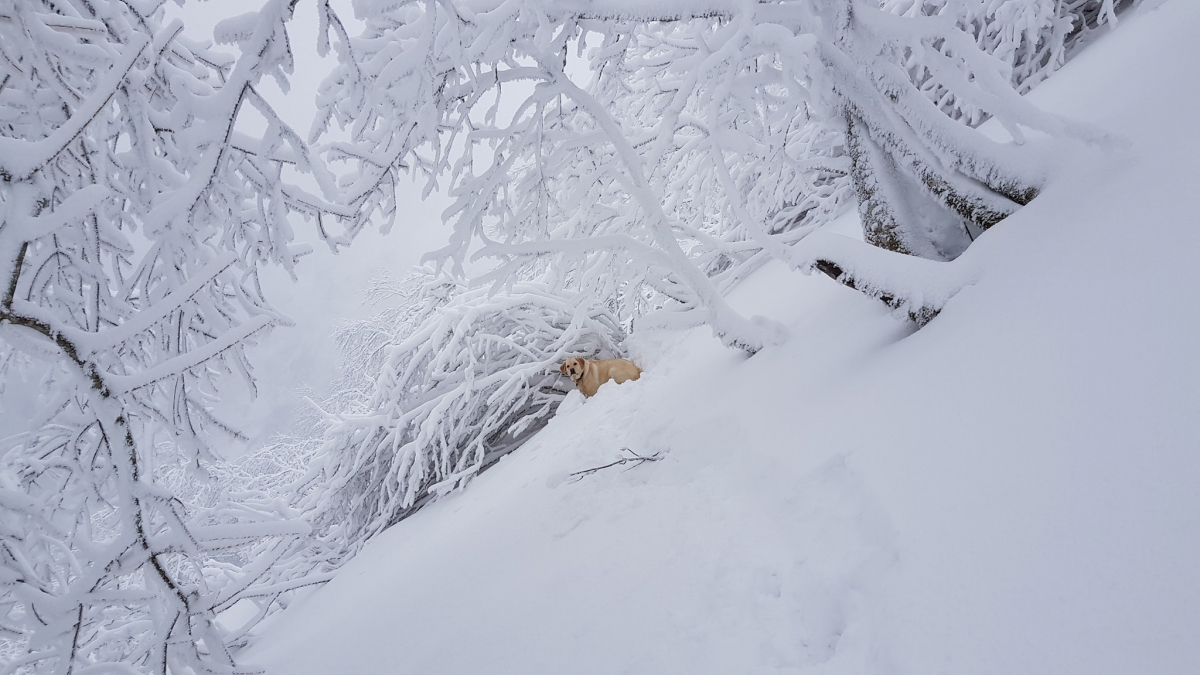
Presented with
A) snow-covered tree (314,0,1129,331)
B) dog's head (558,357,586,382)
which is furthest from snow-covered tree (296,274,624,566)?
snow-covered tree (314,0,1129,331)

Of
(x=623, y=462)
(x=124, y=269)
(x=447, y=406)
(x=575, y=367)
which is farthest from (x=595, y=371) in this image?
(x=124, y=269)

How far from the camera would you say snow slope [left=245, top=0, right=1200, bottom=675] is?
81 centimetres

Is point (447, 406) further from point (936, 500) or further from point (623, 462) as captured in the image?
point (936, 500)

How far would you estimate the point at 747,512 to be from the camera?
157 cm

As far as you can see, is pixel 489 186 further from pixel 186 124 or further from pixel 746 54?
pixel 746 54

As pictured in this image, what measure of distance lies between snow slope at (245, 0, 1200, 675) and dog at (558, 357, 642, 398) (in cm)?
158

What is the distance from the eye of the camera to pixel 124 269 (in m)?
2.20

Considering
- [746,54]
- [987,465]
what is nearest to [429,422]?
[746,54]

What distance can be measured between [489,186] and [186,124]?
1.06 meters

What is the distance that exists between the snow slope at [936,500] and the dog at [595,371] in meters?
1.58

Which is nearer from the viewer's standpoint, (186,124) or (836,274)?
(186,124)

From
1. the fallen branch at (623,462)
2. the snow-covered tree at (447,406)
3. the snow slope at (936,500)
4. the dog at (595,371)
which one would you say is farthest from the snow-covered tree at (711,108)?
the snow-covered tree at (447,406)

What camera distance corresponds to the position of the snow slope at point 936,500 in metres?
0.81

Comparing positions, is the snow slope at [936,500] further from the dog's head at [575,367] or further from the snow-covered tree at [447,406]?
the snow-covered tree at [447,406]
